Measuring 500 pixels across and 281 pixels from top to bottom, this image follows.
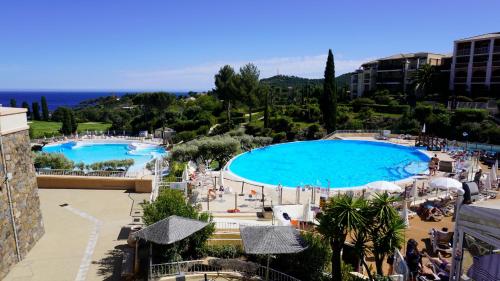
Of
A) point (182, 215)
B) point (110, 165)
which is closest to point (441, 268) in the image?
point (182, 215)

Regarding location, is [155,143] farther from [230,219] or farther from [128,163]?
[230,219]

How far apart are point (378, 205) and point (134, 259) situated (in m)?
7.37

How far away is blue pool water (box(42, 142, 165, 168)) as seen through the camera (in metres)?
38.1

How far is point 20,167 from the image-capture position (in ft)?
37.5

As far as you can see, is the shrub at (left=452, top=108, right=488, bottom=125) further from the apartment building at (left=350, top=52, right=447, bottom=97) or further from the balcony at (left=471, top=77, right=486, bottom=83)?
the apartment building at (left=350, top=52, right=447, bottom=97)

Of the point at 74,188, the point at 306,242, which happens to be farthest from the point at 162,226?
the point at 74,188

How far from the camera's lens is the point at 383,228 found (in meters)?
9.38

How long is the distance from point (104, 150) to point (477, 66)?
55.5m

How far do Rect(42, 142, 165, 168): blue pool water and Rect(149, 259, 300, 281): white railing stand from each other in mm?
26853

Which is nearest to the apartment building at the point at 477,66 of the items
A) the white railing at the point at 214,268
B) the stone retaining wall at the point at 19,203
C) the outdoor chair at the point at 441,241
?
the outdoor chair at the point at 441,241

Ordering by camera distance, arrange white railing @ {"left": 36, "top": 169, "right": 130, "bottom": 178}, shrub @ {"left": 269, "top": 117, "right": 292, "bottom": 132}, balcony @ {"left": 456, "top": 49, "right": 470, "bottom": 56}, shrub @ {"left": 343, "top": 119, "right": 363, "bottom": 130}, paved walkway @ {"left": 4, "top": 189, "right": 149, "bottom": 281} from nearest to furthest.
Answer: paved walkway @ {"left": 4, "top": 189, "right": 149, "bottom": 281} → white railing @ {"left": 36, "top": 169, "right": 130, "bottom": 178} → shrub @ {"left": 343, "top": 119, "right": 363, "bottom": 130} → shrub @ {"left": 269, "top": 117, "right": 292, "bottom": 132} → balcony @ {"left": 456, "top": 49, "right": 470, "bottom": 56}

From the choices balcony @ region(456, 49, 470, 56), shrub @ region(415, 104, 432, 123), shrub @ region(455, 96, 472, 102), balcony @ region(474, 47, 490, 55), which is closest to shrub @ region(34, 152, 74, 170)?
shrub @ region(415, 104, 432, 123)

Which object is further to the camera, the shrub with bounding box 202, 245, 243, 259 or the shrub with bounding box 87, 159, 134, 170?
the shrub with bounding box 87, 159, 134, 170

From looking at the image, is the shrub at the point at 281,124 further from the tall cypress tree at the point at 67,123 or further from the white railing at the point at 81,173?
the tall cypress tree at the point at 67,123
